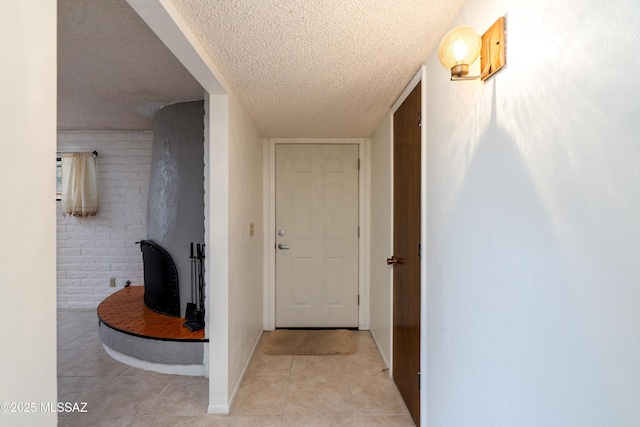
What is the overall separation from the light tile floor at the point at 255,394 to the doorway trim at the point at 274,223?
0.62 metres

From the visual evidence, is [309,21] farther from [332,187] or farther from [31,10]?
[332,187]

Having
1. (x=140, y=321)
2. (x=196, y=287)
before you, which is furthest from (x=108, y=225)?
(x=196, y=287)

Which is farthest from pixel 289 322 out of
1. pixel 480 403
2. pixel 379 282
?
pixel 480 403

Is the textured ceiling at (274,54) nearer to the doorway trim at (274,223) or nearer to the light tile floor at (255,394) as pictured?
the doorway trim at (274,223)

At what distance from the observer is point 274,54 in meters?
1.58

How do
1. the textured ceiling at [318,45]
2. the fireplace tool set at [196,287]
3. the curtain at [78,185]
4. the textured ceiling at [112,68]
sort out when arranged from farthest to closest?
the curtain at [78,185], the fireplace tool set at [196,287], the textured ceiling at [112,68], the textured ceiling at [318,45]

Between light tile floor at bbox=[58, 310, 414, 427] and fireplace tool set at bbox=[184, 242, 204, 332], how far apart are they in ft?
1.57

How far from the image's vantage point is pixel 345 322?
344 centimetres

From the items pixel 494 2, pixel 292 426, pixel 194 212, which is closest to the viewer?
pixel 494 2

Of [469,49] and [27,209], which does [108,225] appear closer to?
[27,209]

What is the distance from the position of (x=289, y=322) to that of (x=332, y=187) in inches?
62.2

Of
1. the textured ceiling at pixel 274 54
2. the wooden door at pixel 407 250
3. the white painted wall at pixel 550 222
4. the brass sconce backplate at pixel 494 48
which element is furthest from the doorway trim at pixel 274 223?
the brass sconce backplate at pixel 494 48

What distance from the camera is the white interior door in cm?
341

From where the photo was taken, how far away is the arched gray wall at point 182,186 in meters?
2.72
